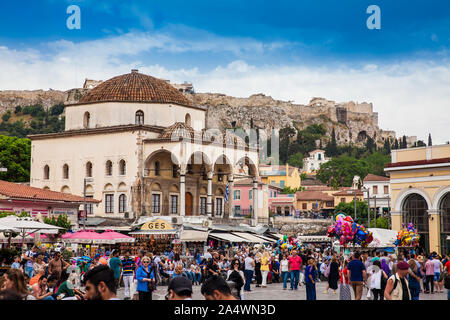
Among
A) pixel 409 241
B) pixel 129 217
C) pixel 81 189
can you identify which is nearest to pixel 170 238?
pixel 129 217

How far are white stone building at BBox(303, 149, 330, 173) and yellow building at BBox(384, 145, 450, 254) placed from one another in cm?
12681

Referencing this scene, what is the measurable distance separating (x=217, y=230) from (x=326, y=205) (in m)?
68.2

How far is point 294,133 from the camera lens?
190625 mm

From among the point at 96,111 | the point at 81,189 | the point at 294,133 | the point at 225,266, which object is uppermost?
the point at 294,133

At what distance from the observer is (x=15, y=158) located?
65.4 meters

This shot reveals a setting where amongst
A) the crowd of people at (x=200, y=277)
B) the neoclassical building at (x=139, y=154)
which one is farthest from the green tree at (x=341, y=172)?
the crowd of people at (x=200, y=277)

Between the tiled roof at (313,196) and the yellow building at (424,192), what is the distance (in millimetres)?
70240

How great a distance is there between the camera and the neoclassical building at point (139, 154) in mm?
47656

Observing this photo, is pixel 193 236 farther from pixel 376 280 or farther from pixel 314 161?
pixel 314 161

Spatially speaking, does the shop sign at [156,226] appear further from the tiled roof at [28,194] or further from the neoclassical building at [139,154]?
the neoclassical building at [139,154]

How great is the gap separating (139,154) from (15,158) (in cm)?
2218

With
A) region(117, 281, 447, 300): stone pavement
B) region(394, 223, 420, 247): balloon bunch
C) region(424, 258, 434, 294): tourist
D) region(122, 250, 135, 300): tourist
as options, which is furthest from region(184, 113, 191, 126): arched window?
region(122, 250, 135, 300): tourist

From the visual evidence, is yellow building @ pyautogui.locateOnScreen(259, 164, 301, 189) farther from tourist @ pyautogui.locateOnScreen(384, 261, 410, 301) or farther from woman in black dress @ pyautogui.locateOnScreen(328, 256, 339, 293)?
tourist @ pyautogui.locateOnScreen(384, 261, 410, 301)
